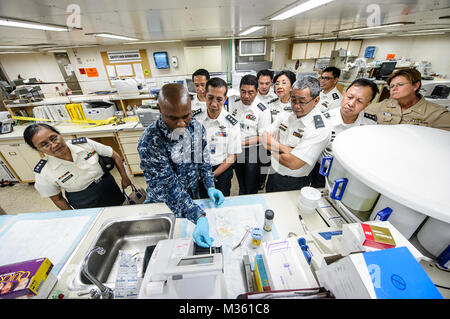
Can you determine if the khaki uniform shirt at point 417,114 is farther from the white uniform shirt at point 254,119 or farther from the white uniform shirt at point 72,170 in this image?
the white uniform shirt at point 72,170

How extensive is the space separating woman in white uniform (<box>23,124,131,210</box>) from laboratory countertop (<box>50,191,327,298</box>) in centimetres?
48

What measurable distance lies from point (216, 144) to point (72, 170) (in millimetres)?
1463

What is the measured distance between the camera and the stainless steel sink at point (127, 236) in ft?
3.97

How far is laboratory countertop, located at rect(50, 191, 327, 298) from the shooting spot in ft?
3.45

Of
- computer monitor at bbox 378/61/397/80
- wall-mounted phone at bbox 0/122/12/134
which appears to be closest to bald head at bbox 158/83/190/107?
wall-mounted phone at bbox 0/122/12/134

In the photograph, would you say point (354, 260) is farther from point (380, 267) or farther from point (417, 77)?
point (417, 77)

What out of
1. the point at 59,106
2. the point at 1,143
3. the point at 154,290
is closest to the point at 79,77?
the point at 59,106

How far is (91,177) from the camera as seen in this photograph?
1.76m

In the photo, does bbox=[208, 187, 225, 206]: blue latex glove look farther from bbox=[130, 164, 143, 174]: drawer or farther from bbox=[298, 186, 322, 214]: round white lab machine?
bbox=[130, 164, 143, 174]: drawer

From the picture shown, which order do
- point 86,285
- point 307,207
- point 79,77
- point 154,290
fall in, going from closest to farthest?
point 154,290 → point 86,285 → point 307,207 → point 79,77

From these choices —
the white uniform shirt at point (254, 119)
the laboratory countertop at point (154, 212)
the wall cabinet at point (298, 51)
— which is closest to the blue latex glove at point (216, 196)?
the laboratory countertop at point (154, 212)

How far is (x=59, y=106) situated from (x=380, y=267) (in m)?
5.14

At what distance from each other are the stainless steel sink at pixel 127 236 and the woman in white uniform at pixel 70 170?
0.72 meters
